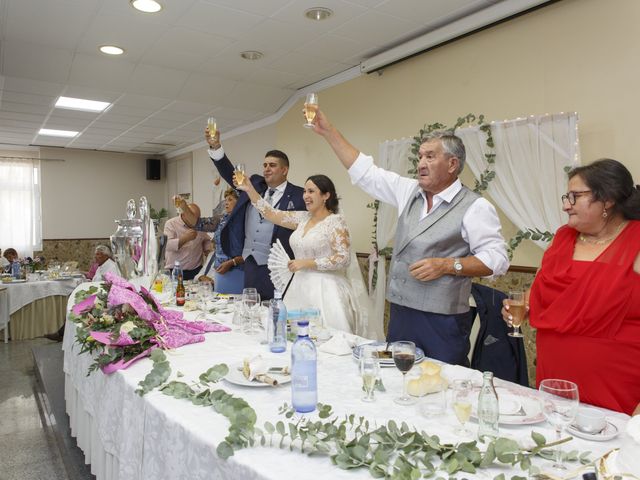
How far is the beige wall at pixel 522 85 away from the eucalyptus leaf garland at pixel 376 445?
273 cm

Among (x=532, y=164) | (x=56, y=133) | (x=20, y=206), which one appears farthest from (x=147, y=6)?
(x=20, y=206)

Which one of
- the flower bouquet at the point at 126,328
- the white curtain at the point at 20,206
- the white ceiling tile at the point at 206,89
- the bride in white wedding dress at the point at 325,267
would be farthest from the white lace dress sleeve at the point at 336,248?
the white curtain at the point at 20,206

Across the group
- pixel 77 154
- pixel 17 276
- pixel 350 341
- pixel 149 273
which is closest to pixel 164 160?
pixel 77 154

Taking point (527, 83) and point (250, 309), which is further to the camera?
point (527, 83)

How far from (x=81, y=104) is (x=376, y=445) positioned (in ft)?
21.1

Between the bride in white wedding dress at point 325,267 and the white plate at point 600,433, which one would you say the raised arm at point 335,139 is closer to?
the bride in white wedding dress at point 325,267

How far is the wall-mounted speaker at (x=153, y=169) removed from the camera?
10.6 metres

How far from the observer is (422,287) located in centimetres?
204

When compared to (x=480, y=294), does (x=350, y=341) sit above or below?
below

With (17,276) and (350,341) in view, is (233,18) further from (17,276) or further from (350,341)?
(17,276)

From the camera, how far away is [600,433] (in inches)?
44.7

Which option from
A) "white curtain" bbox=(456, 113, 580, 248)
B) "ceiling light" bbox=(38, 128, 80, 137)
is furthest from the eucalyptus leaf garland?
"ceiling light" bbox=(38, 128, 80, 137)

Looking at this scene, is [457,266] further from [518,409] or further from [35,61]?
[35,61]

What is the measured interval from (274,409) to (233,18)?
340 centimetres
